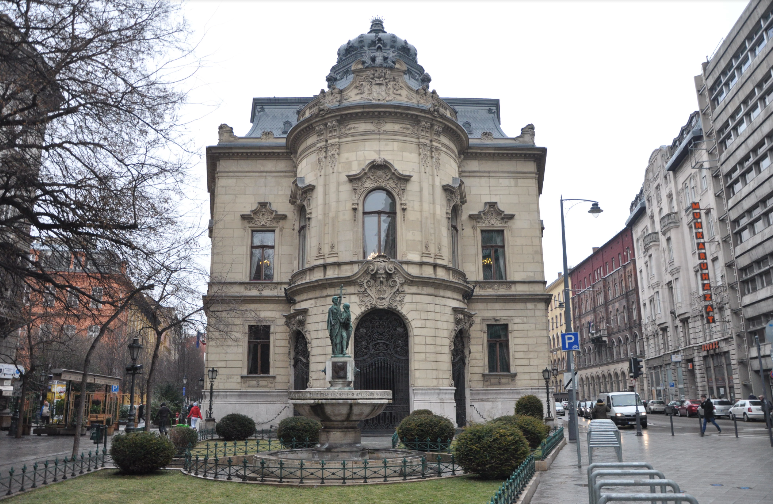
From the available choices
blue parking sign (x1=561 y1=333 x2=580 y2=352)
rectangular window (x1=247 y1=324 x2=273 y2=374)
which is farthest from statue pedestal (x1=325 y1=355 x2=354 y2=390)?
rectangular window (x1=247 y1=324 x2=273 y2=374)

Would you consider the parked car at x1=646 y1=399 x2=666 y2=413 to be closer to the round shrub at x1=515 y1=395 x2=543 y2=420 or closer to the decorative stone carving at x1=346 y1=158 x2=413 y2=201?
the round shrub at x1=515 y1=395 x2=543 y2=420

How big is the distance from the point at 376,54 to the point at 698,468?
27.1 metres

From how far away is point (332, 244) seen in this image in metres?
30.2

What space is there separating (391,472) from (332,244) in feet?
54.3

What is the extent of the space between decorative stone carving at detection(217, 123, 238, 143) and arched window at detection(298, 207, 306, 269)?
21.9ft

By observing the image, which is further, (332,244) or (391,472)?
(332,244)

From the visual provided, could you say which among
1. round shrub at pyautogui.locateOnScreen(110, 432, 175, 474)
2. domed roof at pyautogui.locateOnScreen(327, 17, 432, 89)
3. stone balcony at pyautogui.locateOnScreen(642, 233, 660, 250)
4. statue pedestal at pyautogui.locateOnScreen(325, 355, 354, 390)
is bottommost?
round shrub at pyautogui.locateOnScreen(110, 432, 175, 474)

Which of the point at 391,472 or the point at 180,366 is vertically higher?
the point at 180,366

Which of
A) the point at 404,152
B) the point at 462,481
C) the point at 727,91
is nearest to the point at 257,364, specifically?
the point at 404,152

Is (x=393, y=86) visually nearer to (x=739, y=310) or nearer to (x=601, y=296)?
(x=739, y=310)

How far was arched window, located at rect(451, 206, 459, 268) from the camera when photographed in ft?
110

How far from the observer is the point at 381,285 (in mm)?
28938

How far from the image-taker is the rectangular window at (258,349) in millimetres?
33812

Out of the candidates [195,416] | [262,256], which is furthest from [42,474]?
[262,256]
